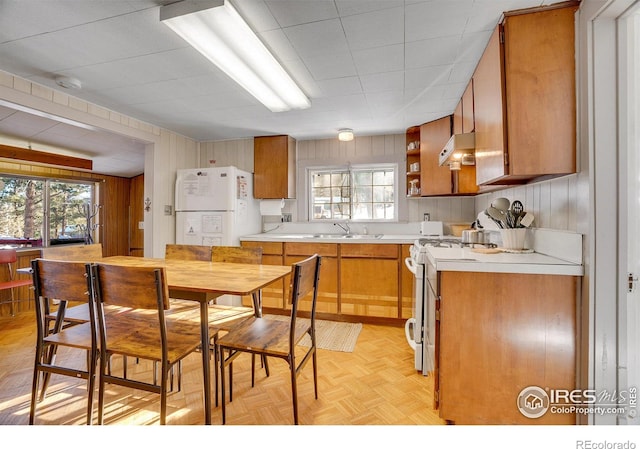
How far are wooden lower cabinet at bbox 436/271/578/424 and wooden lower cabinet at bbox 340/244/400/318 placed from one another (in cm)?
154

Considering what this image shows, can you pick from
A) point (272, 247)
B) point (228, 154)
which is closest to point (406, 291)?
point (272, 247)

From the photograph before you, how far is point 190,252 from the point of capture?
243 centimetres

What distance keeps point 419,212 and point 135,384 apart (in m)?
3.18

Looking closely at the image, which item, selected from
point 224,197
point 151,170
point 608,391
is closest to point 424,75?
point 608,391

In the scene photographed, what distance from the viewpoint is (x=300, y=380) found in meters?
2.04

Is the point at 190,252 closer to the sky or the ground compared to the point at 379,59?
closer to the ground

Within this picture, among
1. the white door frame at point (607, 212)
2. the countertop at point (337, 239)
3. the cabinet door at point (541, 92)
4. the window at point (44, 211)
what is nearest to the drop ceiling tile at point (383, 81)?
the cabinet door at point (541, 92)

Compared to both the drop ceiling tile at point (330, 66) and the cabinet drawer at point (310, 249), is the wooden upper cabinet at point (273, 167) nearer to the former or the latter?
the cabinet drawer at point (310, 249)

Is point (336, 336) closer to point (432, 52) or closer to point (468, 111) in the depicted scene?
point (468, 111)

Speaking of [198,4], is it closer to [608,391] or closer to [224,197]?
[224,197]

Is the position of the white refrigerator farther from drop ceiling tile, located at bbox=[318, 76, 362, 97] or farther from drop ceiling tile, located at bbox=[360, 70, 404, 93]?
drop ceiling tile, located at bbox=[360, 70, 404, 93]

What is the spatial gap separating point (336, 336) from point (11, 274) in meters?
3.78

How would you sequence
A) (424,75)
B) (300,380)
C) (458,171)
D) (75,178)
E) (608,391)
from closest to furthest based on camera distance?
(608,391) < (300,380) < (424,75) < (458,171) < (75,178)

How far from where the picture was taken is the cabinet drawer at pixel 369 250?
3047 millimetres
